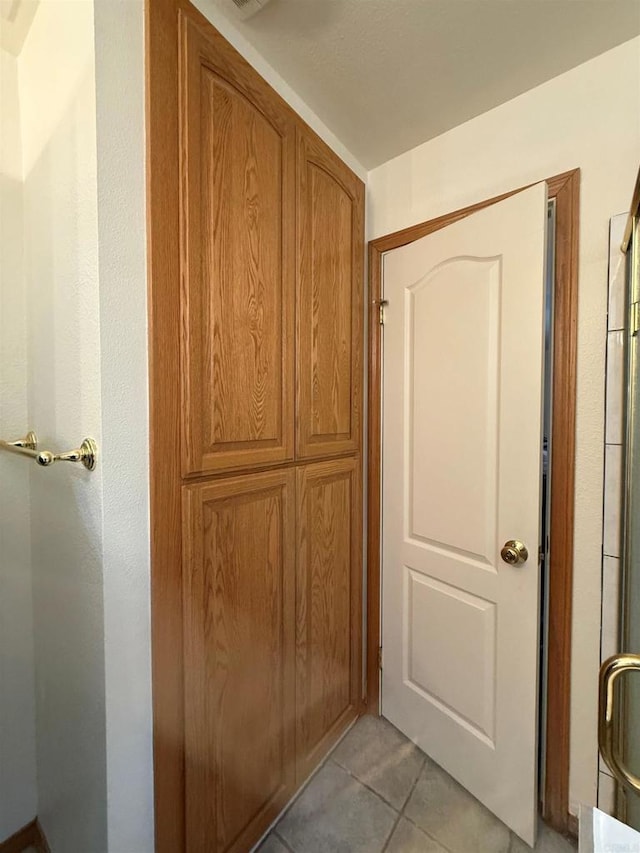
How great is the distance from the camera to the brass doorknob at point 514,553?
3.79 feet

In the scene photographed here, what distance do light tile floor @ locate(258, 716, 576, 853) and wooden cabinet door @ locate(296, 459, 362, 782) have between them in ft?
0.30

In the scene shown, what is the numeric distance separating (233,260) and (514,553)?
1192 millimetres

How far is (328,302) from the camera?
1345mm

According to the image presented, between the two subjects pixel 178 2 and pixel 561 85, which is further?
pixel 561 85

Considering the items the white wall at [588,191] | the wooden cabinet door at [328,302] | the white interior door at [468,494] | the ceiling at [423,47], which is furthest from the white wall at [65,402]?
the white wall at [588,191]

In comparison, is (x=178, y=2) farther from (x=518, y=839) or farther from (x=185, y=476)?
(x=518, y=839)

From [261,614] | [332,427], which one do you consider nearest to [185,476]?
[261,614]

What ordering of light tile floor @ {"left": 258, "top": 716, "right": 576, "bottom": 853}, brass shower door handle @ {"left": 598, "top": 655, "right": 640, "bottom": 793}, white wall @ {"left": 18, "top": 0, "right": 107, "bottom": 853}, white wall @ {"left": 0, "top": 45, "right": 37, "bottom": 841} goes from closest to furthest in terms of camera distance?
brass shower door handle @ {"left": 598, "top": 655, "right": 640, "bottom": 793} → white wall @ {"left": 18, "top": 0, "right": 107, "bottom": 853} → white wall @ {"left": 0, "top": 45, "right": 37, "bottom": 841} → light tile floor @ {"left": 258, "top": 716, "right": 576, "bottom": 853}

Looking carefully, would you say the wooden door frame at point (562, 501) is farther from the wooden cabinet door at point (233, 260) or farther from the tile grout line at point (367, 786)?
the wooden cabinet door at point (233, 260)

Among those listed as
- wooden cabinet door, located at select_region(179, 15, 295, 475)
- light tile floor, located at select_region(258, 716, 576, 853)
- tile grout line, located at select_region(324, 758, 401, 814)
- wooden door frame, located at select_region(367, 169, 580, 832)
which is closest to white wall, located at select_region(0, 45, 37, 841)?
wooden cabinet door, located at select_region(179, 15, 295, 475)

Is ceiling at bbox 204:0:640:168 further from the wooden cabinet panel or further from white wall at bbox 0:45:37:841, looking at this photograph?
the wooden cabinet panel

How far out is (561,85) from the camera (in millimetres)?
1153

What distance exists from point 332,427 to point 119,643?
88 cm

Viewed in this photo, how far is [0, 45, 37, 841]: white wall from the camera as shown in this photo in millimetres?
1038
